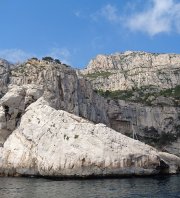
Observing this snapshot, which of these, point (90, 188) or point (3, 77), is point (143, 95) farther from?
point (90, 188)

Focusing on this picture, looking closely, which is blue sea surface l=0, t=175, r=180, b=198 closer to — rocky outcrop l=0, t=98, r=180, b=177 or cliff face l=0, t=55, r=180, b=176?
rocky outcrop l=0, t=98, r=180, b=177

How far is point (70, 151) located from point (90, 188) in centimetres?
1527

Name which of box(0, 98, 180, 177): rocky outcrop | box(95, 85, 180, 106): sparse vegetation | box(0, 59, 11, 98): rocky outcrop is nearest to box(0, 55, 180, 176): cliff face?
box(0, 98, 180, 177): rocky outcrop

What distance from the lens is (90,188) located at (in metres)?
50.2

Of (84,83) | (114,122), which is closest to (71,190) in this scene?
(84,83)

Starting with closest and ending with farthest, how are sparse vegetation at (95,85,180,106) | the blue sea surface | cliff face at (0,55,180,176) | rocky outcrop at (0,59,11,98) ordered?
the blue sea surface, cliff face at (0,55,180,176), rocky outcrop at (0,59,11,98), sparse vegetation at (95,85,180,106)

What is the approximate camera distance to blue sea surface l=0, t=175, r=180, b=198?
44875 millimetres

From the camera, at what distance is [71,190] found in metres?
48.4

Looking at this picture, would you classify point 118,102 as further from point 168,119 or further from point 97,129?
point 97,129

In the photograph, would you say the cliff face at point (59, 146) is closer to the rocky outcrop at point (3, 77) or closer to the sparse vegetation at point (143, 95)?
the rocky outcrop at point (3, 77)

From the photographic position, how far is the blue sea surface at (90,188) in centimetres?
4488

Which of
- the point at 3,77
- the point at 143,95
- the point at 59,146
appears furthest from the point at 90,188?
the point at 143,95

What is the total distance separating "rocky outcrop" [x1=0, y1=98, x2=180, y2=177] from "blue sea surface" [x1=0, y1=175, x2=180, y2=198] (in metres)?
4.10

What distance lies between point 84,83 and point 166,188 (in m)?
79.0
